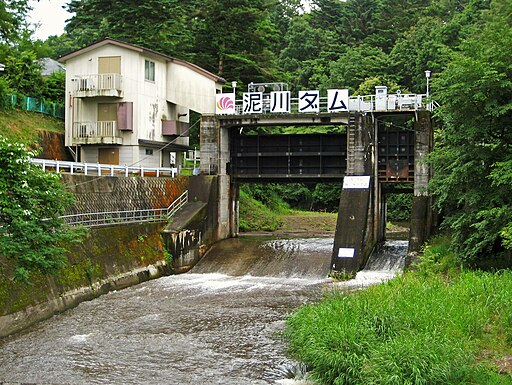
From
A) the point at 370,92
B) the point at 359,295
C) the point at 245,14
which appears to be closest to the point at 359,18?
the point at 370,92

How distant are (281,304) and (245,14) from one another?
26.0m

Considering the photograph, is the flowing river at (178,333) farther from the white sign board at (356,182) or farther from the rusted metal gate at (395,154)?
the rusted metal gate at (395,154)

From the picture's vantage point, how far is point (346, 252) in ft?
82.3

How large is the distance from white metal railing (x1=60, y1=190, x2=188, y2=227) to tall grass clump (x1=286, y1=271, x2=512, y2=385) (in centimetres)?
950

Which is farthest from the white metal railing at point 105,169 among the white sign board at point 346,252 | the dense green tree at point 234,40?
the dense green tree at point 234,40

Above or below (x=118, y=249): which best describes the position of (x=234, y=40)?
above

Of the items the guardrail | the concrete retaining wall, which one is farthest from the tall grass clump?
the guardrail

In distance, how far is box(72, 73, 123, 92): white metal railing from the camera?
29997mm

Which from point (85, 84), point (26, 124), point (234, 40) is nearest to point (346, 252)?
point (85, 84)

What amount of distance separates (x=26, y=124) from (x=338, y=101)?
14347mm

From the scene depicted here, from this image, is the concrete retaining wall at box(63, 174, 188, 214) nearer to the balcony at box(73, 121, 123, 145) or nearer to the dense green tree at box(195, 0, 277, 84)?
the balcony at box(73, 121, 123, 145)

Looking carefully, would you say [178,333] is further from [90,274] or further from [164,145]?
[164,145]

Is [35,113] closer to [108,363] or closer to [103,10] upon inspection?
[103,10]

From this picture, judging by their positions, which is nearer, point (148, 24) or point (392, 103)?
point (392, 103)
